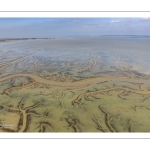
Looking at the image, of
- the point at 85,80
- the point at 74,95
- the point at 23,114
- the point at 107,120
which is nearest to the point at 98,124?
the point at 107,120

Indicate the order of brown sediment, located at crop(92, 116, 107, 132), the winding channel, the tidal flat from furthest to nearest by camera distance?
1. the winding channel
2. the tidal flat
3. brown sediment, located at crop(92, 116, 107, 132)

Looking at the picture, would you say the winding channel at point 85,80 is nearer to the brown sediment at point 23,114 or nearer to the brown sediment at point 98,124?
the brown sediment at point 23,114

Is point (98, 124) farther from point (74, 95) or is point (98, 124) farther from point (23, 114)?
point (23, 114)

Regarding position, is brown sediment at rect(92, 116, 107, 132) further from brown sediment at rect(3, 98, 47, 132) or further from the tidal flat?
brown sediment at rect(3, 98, 47, 132)

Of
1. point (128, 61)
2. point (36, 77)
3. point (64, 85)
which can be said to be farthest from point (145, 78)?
point (36, 77)

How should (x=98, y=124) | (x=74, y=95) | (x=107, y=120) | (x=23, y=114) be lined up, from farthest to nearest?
(x=74, y=95) → (x=23, y=114) → (x=107, y=120) → (x=98, y=124)

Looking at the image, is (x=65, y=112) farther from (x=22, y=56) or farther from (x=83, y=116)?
(x=22, y=56)

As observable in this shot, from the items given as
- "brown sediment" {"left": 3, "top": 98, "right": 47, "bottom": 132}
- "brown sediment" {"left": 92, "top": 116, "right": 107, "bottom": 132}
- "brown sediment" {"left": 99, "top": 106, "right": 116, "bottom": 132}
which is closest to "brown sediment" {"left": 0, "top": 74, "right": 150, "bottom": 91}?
"brown sediment" {"left": 3, "top": 98, "right": 47, "bottom": 132}

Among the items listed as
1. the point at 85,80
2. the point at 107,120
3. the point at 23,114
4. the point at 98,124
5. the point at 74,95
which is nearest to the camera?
the point at 98,124
